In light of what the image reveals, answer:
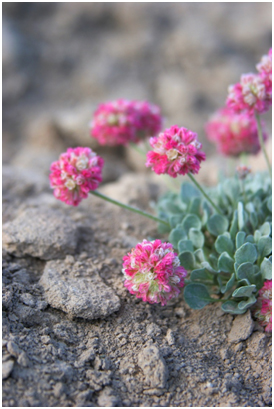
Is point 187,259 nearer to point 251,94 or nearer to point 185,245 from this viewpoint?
point 185,245

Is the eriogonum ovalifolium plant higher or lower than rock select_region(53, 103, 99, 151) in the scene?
lower

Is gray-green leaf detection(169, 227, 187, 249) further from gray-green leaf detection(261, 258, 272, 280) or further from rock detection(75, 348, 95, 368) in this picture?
rock detection(75, 348, 95, 368)

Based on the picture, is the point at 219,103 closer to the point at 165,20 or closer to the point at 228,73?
the point at 228,73

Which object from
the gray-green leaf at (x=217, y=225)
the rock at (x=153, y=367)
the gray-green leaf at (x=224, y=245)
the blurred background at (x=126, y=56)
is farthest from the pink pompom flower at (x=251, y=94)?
the blurred background at (x=126, y=56)

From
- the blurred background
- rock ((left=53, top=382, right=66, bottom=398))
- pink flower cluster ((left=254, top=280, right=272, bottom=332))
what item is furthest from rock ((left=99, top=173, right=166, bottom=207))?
the blurred background

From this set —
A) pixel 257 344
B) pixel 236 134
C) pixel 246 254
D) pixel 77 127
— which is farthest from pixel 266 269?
pixel 77 127

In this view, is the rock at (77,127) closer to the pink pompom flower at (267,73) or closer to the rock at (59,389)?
the pink pompom flower at (267,73)
